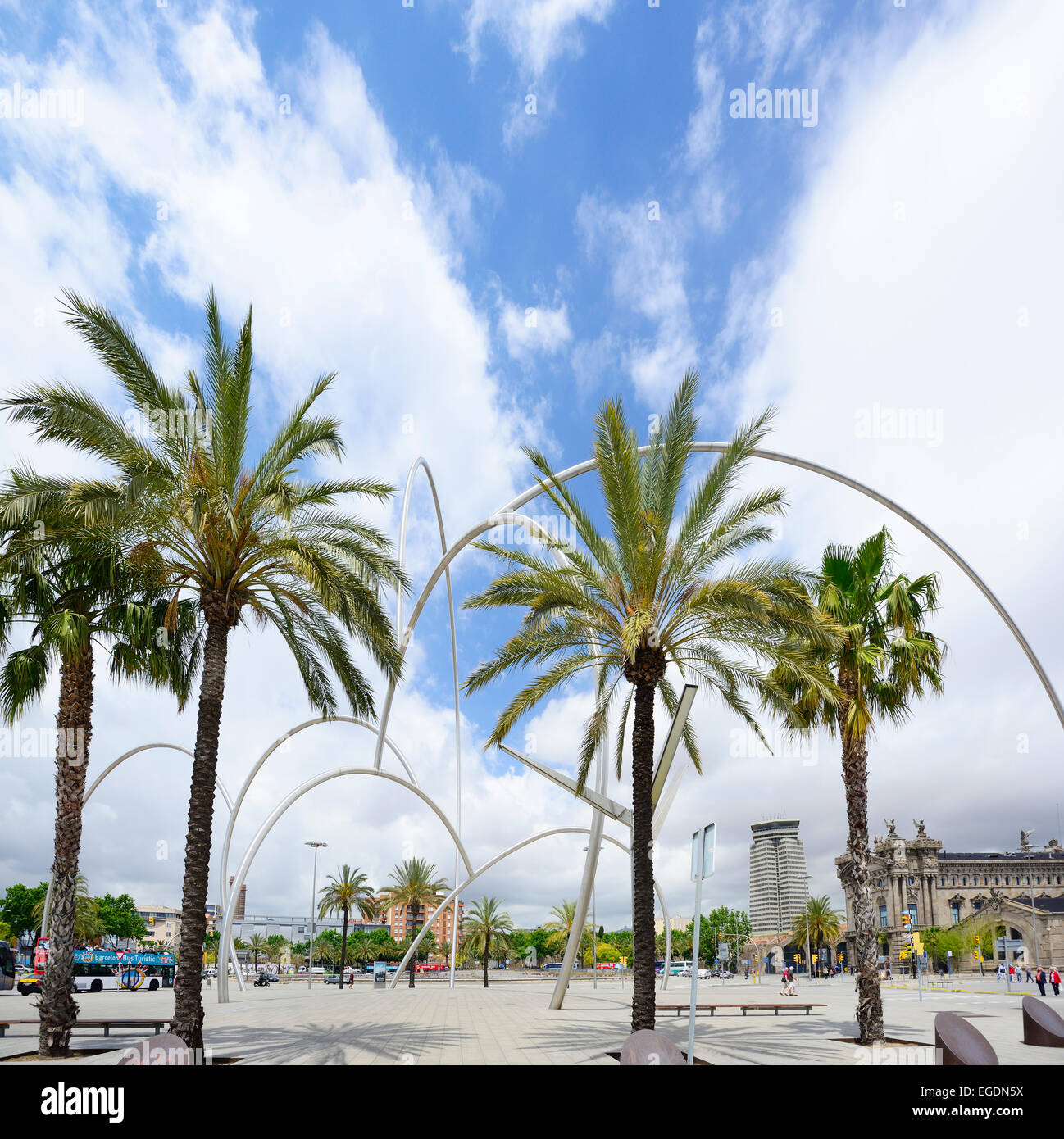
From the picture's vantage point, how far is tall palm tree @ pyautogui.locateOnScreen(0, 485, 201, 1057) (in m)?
13.8

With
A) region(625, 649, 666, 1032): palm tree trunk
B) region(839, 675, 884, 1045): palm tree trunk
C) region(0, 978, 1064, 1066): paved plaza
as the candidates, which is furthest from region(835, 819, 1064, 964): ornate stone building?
region(625, 649, 666, 1032): palm tree trunk

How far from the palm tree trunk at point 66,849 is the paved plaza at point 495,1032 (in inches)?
27.7

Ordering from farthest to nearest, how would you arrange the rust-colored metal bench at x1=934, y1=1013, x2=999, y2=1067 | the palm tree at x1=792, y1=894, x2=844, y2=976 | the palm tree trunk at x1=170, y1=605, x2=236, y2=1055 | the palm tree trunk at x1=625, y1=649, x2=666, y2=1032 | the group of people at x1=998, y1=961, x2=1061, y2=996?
the palm tree at x1=792, y1=894, x2=844, y2=976 < the group of people at x1=998, y1=961, x2=1061, y2=996 < the palm tree trunk at x1=625, y1=649, x2=666, y2=1032 < the palm tree trunk at x1=170, y1=605, x2=236, y2=1055 < the rust-colored metal bench at x1=934, y1=1013, x2=999, y2=1067

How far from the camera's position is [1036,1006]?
1572 centimetres

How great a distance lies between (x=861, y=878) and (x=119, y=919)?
110m

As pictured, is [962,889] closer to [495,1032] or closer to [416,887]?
[416,887]

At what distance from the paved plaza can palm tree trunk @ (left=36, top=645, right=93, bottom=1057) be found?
0.70 m

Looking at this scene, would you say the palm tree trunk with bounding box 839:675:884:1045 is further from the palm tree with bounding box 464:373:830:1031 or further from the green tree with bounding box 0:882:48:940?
the green tree with bounding box 0:882:48:940

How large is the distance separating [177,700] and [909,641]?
14.5m

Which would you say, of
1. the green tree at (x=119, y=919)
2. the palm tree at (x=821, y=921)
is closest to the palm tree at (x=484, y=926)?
the palm tree at (x=821, y=921)

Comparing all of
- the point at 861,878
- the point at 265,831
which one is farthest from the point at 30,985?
the point at 861,878

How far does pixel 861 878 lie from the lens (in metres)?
16.8
